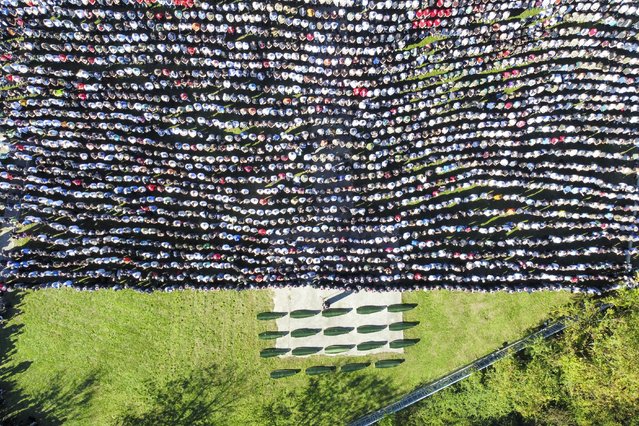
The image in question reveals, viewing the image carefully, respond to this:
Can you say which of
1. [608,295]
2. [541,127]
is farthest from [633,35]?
[608,295]

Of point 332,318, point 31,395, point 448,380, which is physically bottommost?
point 448,380

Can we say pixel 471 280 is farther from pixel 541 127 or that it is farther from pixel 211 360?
pixel 211 360

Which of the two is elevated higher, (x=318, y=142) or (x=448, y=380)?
(x=318, y=142)

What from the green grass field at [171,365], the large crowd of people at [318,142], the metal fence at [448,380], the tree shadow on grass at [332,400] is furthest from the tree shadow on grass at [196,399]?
the metal fence at [448,380]

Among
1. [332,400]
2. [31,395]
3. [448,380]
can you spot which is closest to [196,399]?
[332,400]

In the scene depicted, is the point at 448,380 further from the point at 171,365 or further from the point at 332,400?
the point at 171,365

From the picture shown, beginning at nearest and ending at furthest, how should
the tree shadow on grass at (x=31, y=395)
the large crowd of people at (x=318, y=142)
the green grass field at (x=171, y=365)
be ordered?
the large crowd of people at (x=318, y=142), the tree shadow on grass at (x=31, y=395), the green grass field at (x=171, y=365)

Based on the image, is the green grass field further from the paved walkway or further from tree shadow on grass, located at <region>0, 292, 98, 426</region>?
the paved walkway

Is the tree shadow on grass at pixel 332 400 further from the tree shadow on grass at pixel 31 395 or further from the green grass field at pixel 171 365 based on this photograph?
the tree shadow on grass at pixel 31 395
